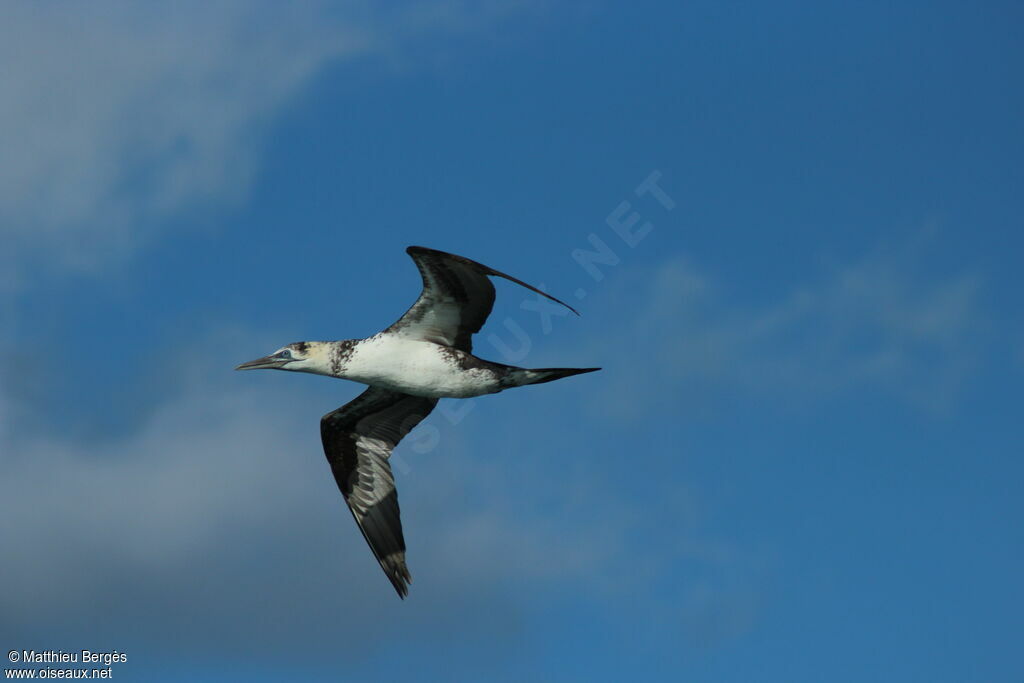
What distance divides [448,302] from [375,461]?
12.9ft

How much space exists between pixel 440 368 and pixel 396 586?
14.0 feet

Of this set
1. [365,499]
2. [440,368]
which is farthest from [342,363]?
[365,499]

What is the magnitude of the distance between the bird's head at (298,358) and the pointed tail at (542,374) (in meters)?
3.04

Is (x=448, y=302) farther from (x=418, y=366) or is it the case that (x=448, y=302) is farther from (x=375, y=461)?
(x=375, y=461)

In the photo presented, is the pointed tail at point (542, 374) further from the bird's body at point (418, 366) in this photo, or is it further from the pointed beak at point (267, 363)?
the pointed beak at point (267, 363)

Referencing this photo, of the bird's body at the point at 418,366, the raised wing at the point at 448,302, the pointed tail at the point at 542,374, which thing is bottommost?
the pointed tail at the point at 542,374

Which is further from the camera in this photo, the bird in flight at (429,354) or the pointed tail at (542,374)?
the pointed tail at (542,374)

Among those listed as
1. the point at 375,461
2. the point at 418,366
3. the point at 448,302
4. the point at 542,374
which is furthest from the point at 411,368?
the point at 375,461

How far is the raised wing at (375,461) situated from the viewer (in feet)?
66.3

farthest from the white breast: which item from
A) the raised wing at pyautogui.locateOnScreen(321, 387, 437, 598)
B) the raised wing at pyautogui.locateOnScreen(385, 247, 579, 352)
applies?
the raised wing at pyautogui.locateOnScreen(321, 387, 437, 598)

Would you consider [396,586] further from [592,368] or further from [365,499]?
[592,368]

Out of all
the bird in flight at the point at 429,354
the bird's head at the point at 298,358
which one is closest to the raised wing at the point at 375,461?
the bird in flight at the point at 429,354

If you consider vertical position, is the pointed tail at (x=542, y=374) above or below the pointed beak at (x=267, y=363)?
below

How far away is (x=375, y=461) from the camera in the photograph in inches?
806
